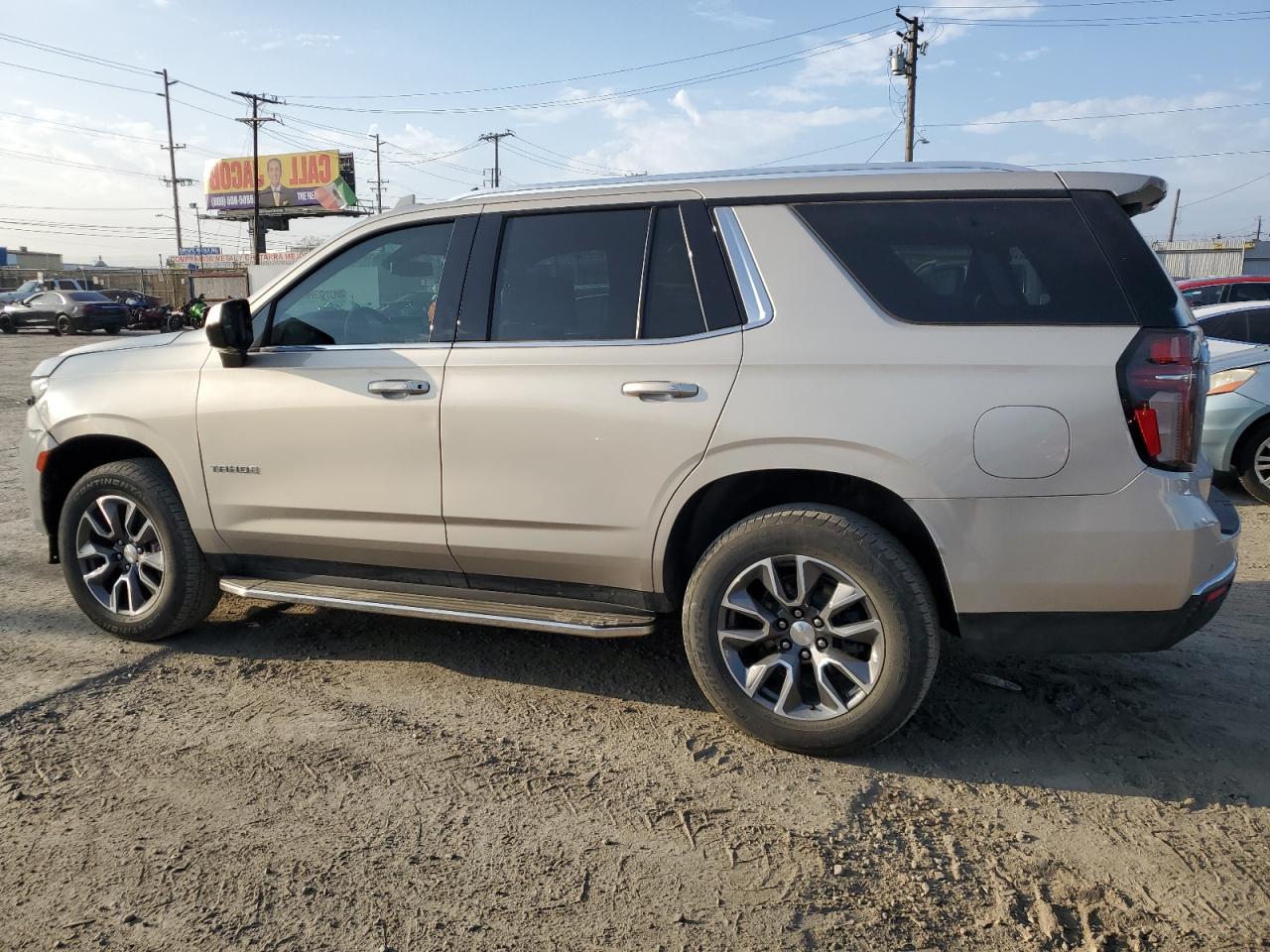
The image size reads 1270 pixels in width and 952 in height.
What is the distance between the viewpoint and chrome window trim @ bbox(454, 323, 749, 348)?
3.26 metres

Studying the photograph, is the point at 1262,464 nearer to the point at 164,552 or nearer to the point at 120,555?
the point at 164,552

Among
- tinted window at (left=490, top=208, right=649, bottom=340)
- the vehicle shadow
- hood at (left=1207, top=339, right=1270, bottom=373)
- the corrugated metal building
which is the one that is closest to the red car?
hood at (left=1207, top=339, right=1270, bottom=373)

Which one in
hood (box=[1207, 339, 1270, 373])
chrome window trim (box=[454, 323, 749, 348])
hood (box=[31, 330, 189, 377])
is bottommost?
hood (box=[1207, 339, 1270, 373])

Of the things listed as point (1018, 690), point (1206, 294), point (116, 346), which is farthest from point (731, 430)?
point (1206, 294)

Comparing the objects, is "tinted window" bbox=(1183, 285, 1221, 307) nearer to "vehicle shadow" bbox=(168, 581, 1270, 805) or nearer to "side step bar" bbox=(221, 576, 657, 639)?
"vehicle shadow" bbox=(168, 581, 1270, 805)

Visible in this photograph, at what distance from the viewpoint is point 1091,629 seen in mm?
2957

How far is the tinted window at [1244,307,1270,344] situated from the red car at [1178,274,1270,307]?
20.1ft

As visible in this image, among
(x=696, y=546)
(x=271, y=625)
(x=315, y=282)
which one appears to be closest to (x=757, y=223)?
(x=696, y=546)

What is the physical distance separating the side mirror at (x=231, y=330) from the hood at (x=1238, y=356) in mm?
6701

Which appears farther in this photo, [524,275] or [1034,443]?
[524,275]

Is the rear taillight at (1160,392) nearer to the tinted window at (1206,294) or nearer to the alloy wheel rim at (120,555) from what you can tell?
the alloy wheel rim at (120,555)

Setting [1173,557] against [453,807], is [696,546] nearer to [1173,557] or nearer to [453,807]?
[453,807]

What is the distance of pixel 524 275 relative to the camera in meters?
3.65

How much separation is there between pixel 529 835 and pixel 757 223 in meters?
2.14
